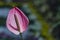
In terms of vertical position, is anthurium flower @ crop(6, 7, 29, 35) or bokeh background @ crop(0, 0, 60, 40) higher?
bokeh background @ crop(0, 0, 60, 40)

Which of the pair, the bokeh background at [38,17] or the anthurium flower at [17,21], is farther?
the bokeh background at [38,17]

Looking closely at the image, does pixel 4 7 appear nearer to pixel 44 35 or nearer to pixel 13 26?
pixel 44 35

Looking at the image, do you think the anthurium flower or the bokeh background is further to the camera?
the bokeh background

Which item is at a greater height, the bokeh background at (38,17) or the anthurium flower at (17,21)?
the bokeh background at (38,17)
